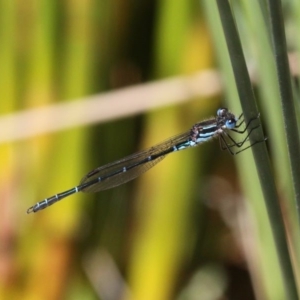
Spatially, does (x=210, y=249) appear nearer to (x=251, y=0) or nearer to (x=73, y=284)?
(x=73, y=284)

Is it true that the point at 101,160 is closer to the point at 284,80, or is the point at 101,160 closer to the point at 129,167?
the point at 129,167

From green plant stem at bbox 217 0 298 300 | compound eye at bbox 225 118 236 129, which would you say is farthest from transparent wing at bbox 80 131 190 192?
green plant stem at bbox 217 0 298 300

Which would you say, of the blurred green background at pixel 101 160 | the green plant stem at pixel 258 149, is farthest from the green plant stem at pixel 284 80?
the blurred green background at pixel 101 160

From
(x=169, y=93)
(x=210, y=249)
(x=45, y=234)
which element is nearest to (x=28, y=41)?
(x=169, y=93)

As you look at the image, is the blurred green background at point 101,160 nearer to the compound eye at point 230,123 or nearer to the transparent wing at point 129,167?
the transparent wing at point 129,167

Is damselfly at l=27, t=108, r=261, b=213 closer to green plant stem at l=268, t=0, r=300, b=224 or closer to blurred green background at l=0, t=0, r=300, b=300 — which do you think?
blurred green background at l=0, t=0, r=300, b=300

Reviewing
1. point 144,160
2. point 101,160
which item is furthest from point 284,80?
point 101,160
